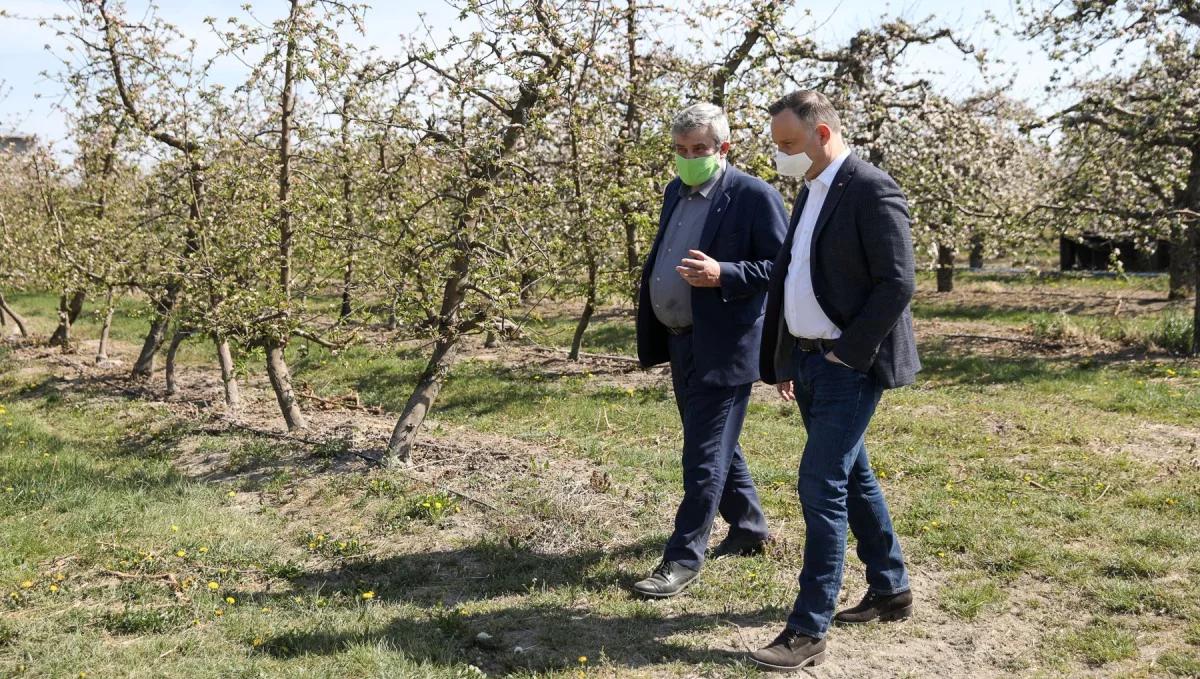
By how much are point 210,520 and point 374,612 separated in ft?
6.42

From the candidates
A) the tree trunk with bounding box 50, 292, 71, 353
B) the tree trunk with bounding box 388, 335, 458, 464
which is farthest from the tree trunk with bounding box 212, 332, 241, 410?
the tree trunk with bounding box 50, 292, 71, 353

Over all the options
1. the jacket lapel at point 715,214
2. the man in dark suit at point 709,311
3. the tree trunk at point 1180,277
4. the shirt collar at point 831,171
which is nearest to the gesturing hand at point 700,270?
the man in dark suit at point 709,311

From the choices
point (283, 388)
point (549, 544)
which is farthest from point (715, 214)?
point (283, 388)

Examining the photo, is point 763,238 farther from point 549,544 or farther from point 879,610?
point 549,544

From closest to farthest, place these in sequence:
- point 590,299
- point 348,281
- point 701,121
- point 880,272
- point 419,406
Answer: point 880,272, point 701,121, point 419,406, point 348,281, point 590,299

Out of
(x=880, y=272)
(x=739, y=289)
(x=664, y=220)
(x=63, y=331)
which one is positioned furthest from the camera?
(x=63, y=331)

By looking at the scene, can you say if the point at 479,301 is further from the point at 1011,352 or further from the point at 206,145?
the point at 1011,352

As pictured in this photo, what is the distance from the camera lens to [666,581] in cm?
430

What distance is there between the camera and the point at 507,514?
18.1 ft

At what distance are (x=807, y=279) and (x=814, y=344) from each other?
0.84ft

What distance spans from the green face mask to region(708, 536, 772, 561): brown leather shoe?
1802 mm

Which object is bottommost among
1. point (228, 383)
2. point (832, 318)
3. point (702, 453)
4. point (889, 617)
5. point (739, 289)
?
point (889, 617)

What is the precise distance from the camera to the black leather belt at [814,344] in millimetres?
3686

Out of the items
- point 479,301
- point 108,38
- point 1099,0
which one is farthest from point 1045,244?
point 108,38
